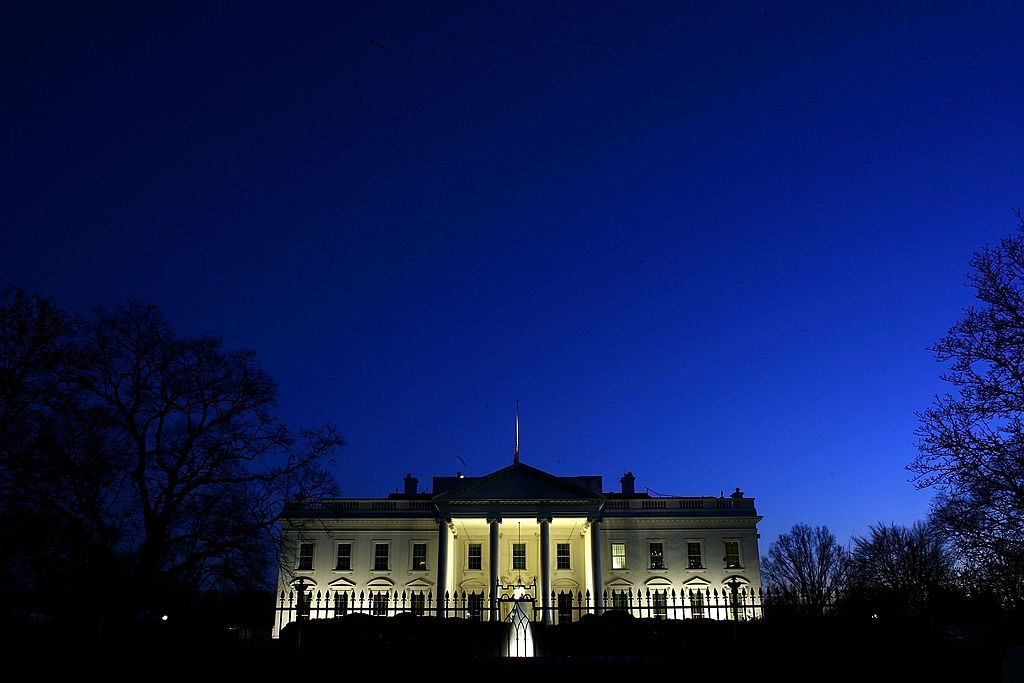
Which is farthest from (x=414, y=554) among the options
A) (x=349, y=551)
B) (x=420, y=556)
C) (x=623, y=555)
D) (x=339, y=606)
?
(x=339, y=606)

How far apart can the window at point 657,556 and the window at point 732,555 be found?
404 cm

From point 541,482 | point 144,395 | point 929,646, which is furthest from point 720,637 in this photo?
point 541,482

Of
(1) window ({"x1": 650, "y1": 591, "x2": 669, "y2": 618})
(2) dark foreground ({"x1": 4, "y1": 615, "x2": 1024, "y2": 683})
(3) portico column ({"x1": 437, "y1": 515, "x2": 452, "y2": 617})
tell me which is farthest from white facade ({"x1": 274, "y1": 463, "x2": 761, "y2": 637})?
(2) dark foreground ({"x1": 4, "y1": 615, "x2": 1024, "y2": 683})

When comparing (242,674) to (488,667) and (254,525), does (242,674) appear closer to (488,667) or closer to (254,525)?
(488,667)

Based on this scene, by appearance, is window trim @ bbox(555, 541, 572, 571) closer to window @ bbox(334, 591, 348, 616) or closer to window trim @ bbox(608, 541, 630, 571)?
window trim @ bbox(608, 541, 630, 571)

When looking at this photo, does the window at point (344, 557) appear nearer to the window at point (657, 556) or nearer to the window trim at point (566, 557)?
the window trim at point (566, 557)

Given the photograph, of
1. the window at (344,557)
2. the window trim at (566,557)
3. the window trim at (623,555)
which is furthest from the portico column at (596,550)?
the window at (344,557)

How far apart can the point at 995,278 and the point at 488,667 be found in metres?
14.1

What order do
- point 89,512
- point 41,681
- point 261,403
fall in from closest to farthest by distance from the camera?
point 41,681, point 89,512, point 261,403

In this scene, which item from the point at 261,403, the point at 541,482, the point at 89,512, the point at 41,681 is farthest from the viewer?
the point at 541,482

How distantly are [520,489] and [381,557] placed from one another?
34.2ft

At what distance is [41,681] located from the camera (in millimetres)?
16578

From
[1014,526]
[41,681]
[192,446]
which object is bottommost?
[41,681]

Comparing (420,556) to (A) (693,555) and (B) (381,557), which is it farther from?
(A) (693,555)
